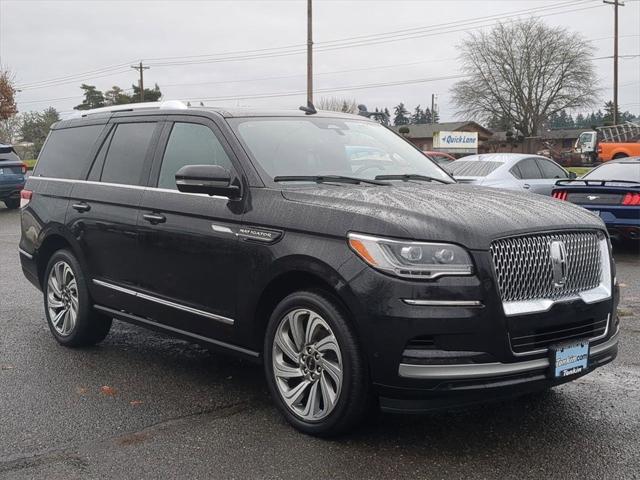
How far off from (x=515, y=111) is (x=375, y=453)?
71.8m

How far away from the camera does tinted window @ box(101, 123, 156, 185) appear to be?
5.50 meters

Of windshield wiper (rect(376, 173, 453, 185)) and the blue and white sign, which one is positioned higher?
the blue and white sign

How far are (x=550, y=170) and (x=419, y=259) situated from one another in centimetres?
1136

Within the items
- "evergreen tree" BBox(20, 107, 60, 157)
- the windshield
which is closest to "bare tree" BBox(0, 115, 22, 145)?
"evergreen tree" BBox(20, 107, 60, 157)

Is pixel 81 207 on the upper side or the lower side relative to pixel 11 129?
lower

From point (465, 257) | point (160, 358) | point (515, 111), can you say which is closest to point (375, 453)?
point (465, 257)

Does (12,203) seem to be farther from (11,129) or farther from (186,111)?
(11,129)

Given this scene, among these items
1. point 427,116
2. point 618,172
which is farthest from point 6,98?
point 427,116

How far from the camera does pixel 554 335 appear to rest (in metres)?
3.84

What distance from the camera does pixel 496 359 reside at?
3641mm

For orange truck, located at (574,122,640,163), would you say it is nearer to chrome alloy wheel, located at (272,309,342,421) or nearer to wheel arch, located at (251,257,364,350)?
wheel arch, located at (251,257,364,350)

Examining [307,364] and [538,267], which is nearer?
[538,267]

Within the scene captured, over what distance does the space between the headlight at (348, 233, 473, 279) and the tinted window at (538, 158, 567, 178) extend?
11004mm

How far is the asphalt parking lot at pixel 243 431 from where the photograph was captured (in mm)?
3742
